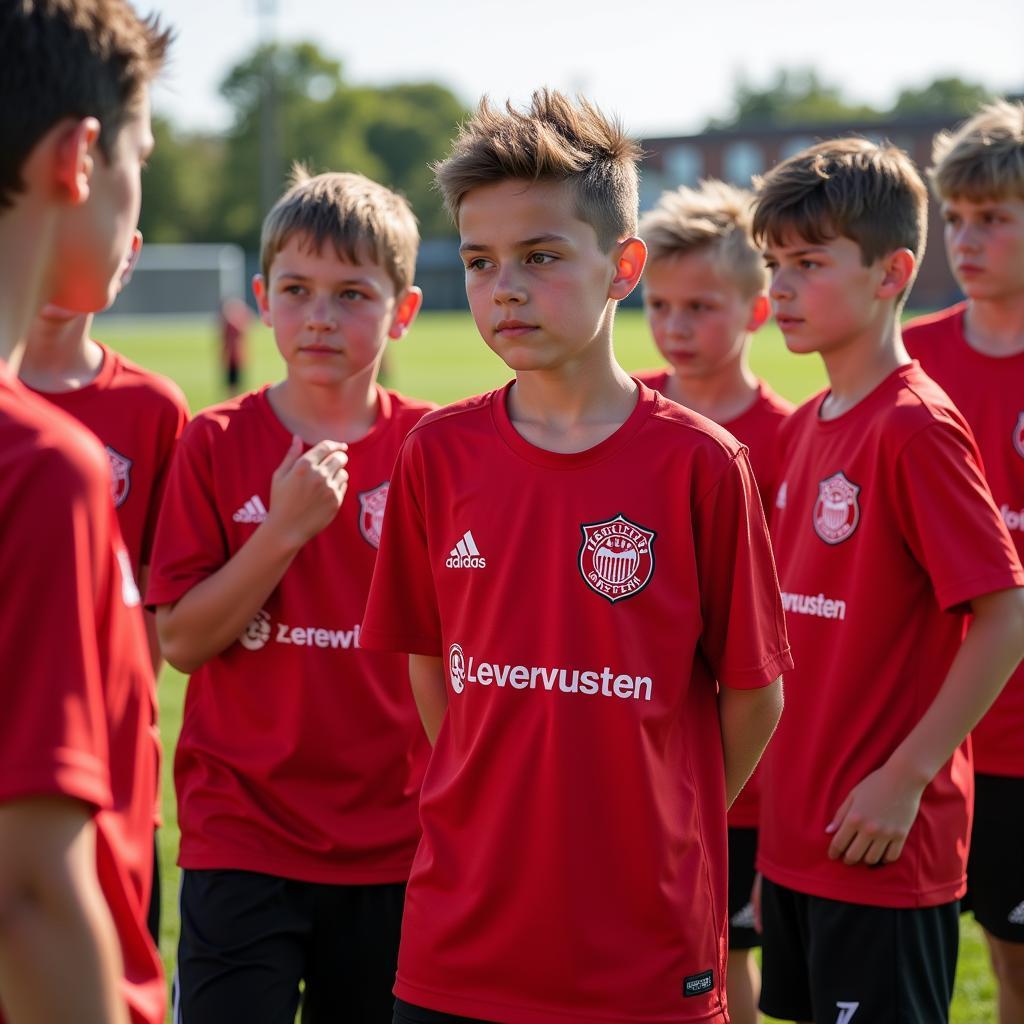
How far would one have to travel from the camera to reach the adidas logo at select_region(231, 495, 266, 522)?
11.4 feet

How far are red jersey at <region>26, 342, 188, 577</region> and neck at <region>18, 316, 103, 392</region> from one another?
0.09 feet

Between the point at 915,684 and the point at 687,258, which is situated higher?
the point at 687,258

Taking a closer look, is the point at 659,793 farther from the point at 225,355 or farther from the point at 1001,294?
the point at 225,355

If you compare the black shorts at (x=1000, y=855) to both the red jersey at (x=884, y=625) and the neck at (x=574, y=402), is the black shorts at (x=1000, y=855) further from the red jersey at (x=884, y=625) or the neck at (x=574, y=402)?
the neck at (x=574, y=402)

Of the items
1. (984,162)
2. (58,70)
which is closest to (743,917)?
(984,162)

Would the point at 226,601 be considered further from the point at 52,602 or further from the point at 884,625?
the point at 52,602

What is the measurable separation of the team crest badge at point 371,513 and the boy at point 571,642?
29.5 inches

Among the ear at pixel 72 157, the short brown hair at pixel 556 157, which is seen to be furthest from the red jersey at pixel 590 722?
the ear at pixel 72 157

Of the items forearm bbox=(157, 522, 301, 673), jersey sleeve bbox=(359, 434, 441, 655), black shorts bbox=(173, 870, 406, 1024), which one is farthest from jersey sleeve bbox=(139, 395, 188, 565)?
jersey sleeve bbox=(359, 434, 441, 655)

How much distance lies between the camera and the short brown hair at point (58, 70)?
5.49 feet

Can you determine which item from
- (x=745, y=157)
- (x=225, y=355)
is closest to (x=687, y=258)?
(x=225, y=355)

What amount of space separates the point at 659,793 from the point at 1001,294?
2.46 m

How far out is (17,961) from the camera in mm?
1533

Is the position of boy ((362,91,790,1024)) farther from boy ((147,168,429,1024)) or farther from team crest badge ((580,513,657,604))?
boy ((147,168,429,1024))
